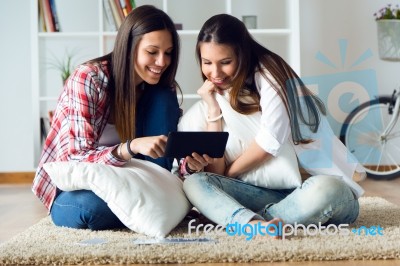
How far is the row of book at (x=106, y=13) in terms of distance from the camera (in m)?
4.07

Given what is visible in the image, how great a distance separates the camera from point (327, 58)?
4410 mm

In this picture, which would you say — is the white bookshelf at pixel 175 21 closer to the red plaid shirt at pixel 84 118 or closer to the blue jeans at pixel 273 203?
the red plaid shirt at pixel 84 118

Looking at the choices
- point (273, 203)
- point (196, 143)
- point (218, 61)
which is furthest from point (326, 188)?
point (218, 61)

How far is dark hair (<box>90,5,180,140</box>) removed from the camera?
231cm

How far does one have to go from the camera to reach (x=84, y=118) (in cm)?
223

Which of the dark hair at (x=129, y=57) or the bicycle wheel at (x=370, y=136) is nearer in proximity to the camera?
the dark hair at (x=129, y=57)

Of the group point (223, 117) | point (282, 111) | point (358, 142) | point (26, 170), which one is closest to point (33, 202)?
point (26, 170)

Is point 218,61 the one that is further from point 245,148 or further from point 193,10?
point 193,10

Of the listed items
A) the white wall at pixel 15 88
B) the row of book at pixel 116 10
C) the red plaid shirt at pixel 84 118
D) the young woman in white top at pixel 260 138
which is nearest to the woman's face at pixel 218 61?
the young woman in white top at pixel 260 138

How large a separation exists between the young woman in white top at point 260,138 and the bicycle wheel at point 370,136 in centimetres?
186

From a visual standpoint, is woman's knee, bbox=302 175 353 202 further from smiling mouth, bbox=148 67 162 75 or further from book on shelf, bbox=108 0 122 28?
book on shelf, bbox=108 0 122 28

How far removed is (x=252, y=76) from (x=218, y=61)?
136 millimetres

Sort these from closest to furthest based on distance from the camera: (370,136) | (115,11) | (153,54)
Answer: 1. (153,54)
2. (115,11)
3. (370,136)

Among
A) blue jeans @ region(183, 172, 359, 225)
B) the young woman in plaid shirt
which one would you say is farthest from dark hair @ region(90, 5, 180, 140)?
blue jeans @ region(183, 172, 359, 225)
